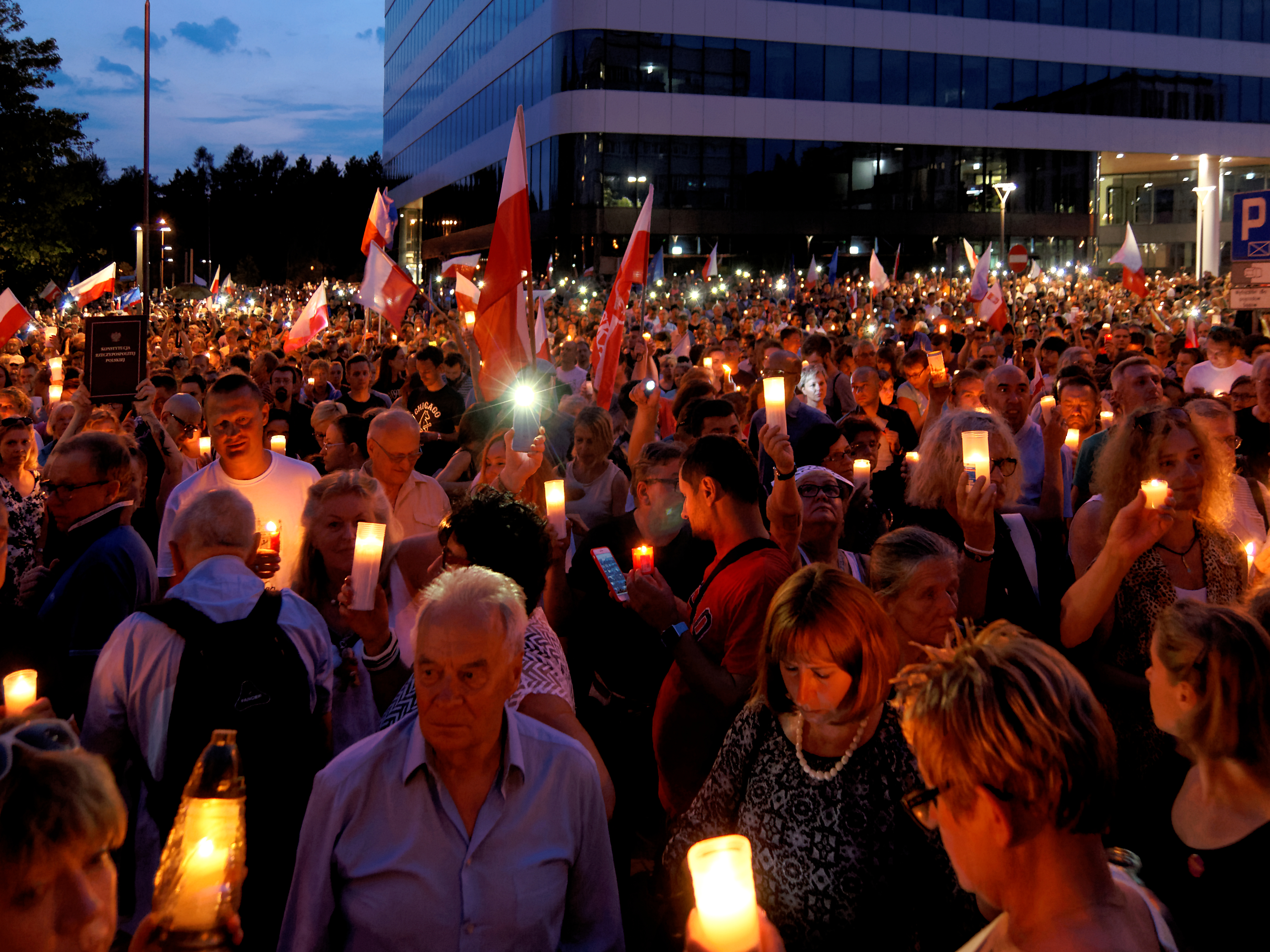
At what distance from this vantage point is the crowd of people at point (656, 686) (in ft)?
6.11

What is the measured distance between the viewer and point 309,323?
15.1 m

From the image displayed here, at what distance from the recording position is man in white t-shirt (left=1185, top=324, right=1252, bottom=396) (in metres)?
9.45

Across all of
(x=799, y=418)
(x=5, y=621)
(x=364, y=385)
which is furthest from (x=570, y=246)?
(x=5, y=621)

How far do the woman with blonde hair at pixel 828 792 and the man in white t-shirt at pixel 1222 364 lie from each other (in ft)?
26.2

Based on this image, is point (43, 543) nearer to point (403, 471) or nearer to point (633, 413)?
point (403, 471)

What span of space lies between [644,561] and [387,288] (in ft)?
28.8

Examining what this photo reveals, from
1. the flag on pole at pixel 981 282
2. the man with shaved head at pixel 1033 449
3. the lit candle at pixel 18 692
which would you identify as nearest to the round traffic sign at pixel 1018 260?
the flag on pole at pixel 981 282

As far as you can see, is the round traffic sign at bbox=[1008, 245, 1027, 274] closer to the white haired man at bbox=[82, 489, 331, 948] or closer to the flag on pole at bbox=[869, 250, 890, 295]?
the flag on pole at bbox=[869, 250, 890, 295]

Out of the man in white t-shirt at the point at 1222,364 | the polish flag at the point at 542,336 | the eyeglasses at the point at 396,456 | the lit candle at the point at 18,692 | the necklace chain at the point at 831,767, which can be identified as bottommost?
the necklace chain at the point at 831,767

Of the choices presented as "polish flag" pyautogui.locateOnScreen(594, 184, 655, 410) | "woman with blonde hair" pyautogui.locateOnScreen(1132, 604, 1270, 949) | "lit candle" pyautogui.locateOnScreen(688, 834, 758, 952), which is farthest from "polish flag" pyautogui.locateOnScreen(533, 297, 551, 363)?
"lit candle" pyautogui.locateOnScreen(688, 834, 758, 952)

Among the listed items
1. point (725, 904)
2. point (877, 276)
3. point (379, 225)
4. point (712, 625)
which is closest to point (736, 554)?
point (712, 625)

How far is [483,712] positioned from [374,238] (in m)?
12.8

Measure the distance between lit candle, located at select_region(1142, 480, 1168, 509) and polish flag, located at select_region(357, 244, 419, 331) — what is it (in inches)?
344

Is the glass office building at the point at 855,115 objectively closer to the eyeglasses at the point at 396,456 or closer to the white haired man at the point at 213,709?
the eyeglasses at the point at 396,456
